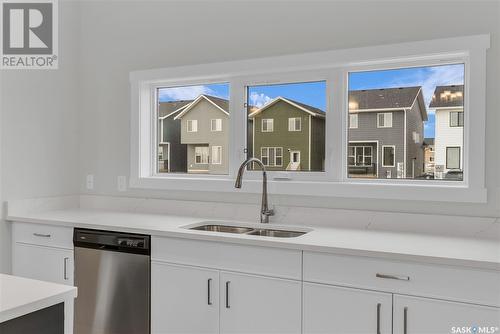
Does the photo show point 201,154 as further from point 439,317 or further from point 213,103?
point 439,317

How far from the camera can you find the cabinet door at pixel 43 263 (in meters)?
2.86

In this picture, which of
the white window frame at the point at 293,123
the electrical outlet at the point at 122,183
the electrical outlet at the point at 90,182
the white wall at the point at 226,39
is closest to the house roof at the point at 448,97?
the white wall at the point at 226,39

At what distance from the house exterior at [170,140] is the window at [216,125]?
0.89 ft

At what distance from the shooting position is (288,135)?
2955mm

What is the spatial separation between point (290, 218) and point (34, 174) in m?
1.92

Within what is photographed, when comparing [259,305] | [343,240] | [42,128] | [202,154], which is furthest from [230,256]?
[42,128]

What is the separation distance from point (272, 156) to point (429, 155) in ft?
3.21

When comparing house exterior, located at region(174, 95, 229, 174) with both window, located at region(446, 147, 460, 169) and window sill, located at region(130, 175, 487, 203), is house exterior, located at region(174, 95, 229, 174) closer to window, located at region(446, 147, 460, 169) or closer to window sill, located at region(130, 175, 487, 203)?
window sill, located at region(130, 175, 487, 203)

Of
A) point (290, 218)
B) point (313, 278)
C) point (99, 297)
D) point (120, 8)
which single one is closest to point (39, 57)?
point (120, 8)

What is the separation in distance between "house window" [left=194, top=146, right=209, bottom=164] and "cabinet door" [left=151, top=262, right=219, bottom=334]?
0.97m

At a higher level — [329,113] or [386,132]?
Result: [329,113]

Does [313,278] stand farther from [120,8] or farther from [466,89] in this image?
[120,8]

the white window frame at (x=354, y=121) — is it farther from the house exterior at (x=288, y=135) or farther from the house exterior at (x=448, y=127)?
the house exterior at (x=448, y=127)

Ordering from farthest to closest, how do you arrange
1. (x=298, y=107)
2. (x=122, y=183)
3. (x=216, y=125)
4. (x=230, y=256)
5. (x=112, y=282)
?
1. (x=122, y=183)
2. (x=216, y=125)
3. (x=298, y=107)
4. (x=112, y=282)
5. (x=230, y=256)
